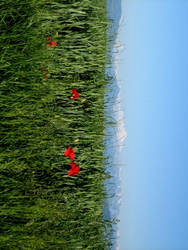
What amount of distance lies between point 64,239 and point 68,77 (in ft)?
3.79

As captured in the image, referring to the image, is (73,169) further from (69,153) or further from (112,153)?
(112,153)

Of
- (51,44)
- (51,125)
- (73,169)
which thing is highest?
(51,44)

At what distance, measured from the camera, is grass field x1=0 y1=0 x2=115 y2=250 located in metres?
2.04

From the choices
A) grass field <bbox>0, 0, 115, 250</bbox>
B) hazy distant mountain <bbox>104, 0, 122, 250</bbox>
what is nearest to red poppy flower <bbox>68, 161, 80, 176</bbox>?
grass field <bbox>0, 0, 115, 250</bbox>

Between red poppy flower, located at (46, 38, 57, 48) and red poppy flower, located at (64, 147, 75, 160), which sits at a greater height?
red poppy flower, located at (46, 38, 57, 48)

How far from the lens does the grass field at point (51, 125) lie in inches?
80.5

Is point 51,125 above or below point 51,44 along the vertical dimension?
below

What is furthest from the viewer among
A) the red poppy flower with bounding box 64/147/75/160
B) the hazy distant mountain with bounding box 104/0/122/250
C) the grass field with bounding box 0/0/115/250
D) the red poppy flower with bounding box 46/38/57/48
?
the hazy distant mountain with bounding box 104/0/122/250

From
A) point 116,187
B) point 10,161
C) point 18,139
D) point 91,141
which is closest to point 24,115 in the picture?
point 18,139

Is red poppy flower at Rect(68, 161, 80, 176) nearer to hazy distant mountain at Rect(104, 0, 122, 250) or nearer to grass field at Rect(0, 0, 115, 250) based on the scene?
grass field at Rect(0, 0, 115, 250)

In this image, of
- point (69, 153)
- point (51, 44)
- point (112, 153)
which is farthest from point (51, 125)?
point (112, 153)

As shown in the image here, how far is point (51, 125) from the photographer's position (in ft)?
7.63

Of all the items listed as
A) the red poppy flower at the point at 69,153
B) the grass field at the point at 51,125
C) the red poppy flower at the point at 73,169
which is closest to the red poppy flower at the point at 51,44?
the grass field at the point at 51,125

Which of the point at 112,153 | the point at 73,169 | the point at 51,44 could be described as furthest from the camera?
the point at 112,153
